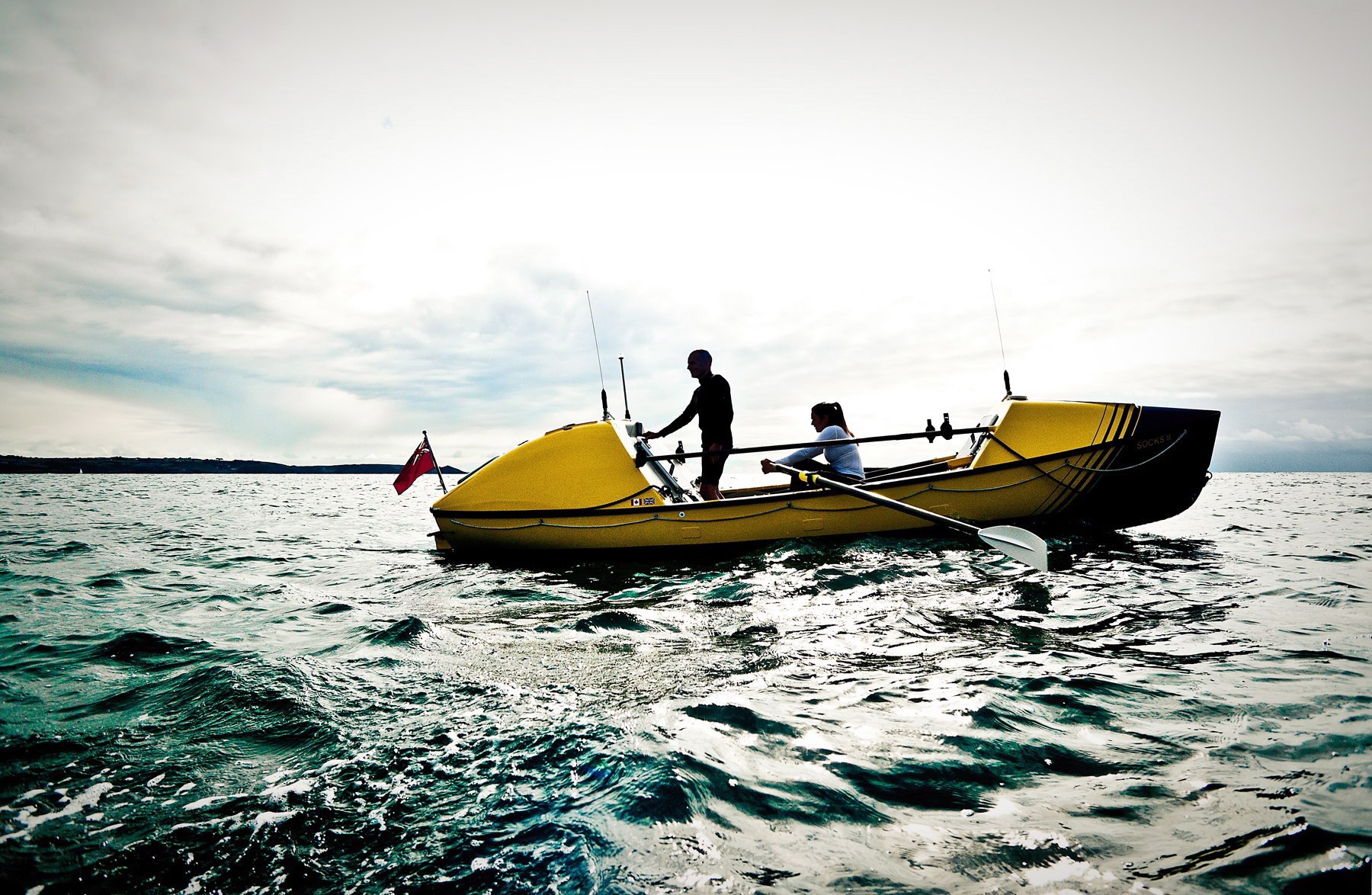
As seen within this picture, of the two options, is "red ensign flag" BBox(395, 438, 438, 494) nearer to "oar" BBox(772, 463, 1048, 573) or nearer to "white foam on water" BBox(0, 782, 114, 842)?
"oar" BBox(772, 463, 1048, 573)

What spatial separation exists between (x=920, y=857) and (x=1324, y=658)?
12.2ft

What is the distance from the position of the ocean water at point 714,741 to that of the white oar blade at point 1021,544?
0.27 m

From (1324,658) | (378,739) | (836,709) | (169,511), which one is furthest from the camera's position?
(169,511)

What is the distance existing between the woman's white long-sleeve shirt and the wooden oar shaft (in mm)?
323

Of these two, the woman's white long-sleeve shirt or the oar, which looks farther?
the woman's white long-sleeve shirt

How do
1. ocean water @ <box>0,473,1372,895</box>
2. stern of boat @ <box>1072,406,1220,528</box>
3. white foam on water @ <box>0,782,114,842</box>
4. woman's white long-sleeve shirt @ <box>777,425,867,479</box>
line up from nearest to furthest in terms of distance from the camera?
ocean water @ <box>0,473,1372,895</box> < white foam on water @ <box>0,782,114,842</box> < stern of boat @ <box>1072,406,1220,528</box> < woman's white long-sleeve shirt @ <box>777,425,867,479</box>

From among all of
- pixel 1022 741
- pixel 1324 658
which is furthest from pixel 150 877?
pixel 1324 658

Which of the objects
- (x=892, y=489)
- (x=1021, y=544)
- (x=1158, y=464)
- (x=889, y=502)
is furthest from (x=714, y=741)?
(x=1158, y=464)

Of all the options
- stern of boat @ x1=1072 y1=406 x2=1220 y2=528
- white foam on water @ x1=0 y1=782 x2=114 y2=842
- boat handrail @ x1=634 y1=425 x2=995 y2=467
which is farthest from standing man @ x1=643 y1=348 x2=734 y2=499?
white foam on water @ x1=0 y1=782 x2=114 y2=842

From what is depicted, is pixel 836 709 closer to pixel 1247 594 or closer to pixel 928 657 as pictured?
pixel 928 657

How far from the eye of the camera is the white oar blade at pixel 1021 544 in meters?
6.29

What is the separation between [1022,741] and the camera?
279 centimetres

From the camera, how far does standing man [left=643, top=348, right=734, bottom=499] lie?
29.2 ft

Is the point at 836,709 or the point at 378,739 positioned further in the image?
the point at 836,709
